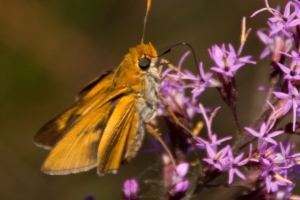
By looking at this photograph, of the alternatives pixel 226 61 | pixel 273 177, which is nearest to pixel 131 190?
pixel 273 177

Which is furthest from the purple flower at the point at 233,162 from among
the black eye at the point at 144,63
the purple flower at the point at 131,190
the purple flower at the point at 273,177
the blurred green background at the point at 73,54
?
the blurred green background at the point at 73,54

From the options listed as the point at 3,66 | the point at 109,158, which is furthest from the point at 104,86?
the point at 3,66

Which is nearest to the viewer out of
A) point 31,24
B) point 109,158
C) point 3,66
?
point 109,158

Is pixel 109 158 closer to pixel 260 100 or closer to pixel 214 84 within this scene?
pixel 214 84

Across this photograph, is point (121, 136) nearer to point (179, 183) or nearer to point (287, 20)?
point (179, 183)

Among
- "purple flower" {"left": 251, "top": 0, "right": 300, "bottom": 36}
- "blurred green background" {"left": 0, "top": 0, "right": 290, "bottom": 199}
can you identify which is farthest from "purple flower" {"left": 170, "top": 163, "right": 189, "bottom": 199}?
"blurred green background" {"left": 0, "top": 0, "right": 290, "bottom": 199}

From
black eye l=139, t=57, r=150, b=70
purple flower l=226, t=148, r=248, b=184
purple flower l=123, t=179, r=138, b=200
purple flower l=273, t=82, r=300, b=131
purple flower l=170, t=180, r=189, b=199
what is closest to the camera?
purple flower l=273, t=82, r=300, b=131

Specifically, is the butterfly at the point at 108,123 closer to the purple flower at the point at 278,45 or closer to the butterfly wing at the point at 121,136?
the butterfly wing at the point at 121,136

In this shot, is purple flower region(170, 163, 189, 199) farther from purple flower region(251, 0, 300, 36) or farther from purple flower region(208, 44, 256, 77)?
purple flower region(251, 0, 300, 36)
